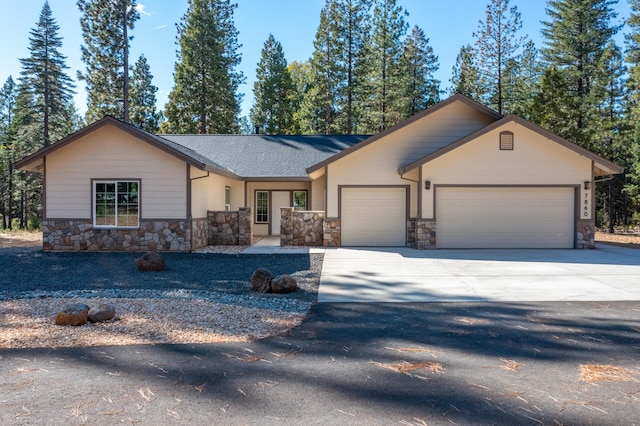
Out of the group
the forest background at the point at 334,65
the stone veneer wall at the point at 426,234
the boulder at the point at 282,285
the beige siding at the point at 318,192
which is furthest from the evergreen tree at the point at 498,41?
the boulder at the point at 282,285

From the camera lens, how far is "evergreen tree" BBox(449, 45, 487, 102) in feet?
98.4

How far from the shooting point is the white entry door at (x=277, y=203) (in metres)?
18.5

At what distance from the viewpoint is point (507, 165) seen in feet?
44.9

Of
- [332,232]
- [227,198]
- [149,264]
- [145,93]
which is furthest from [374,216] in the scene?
[145,93]

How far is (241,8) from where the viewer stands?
3238cm

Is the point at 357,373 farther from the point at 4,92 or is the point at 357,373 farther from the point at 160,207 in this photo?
the point at 4,92

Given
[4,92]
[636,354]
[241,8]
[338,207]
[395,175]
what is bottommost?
[636,354]

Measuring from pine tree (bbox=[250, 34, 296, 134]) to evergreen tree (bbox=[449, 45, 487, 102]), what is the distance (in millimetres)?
13156

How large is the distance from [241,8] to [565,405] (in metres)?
34.5

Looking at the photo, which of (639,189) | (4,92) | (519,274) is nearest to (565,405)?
(519,274)

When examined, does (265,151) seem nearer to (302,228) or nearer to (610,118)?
(302,228)

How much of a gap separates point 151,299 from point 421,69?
30219 millimetres

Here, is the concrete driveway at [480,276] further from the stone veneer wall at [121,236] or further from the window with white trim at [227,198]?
the window with white trim at [227,198]

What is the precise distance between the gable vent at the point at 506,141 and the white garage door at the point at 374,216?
3.38 metres
